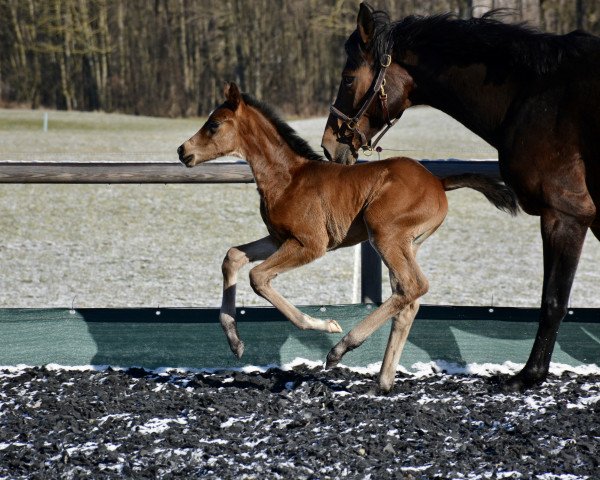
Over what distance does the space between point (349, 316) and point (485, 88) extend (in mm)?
1660

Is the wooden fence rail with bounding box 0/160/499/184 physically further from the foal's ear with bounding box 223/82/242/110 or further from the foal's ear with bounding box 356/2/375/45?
the foal's ear with bounding box 356/2/375/45

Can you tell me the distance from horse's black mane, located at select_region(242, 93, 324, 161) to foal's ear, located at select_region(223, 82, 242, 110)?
103 mm

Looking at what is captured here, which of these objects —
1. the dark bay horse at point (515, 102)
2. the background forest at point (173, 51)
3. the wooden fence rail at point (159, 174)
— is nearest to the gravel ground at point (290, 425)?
the dark bay horse at point (515, 102)

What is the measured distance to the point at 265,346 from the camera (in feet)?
19.0

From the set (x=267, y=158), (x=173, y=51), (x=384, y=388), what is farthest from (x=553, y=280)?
(x=173, y=51)

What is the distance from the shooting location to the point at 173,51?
3744 centimetres

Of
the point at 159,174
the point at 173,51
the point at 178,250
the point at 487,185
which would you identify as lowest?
the point at 178,250

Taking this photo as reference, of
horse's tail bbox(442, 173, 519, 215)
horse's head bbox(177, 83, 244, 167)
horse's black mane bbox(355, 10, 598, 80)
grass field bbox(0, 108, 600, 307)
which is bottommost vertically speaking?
grass field bbox(0, 108, 600, 307)


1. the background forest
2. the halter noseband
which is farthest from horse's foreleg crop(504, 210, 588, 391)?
the background forest

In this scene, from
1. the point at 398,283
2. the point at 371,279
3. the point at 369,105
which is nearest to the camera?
the point at 398,283

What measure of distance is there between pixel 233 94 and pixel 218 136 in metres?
0.25

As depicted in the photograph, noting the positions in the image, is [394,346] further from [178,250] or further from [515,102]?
[178,250]

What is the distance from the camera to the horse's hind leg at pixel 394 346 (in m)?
5.16

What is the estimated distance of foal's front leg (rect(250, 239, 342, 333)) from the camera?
16.1 feet
